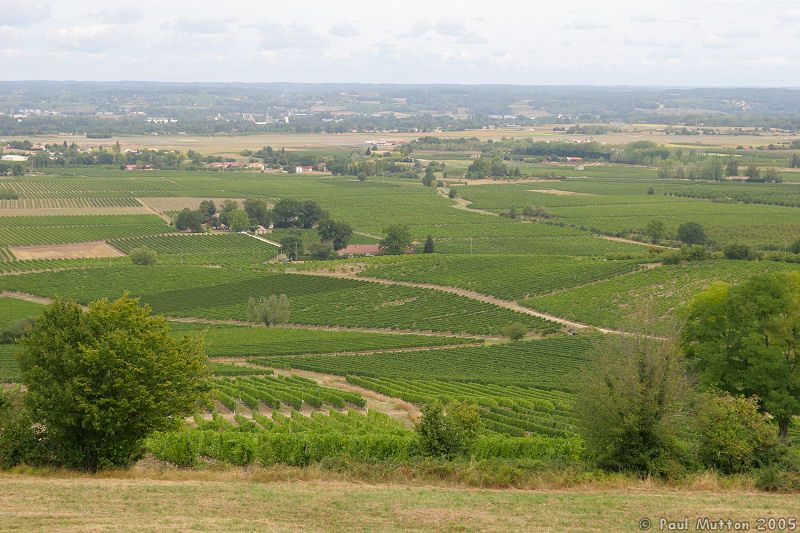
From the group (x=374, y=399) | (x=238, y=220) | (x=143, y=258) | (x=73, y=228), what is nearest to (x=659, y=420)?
(x=374, y=399)

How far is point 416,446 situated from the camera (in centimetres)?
2759

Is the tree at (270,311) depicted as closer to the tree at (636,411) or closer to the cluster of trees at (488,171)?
the tree at (636,411)

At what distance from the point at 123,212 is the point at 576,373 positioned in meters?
93.8

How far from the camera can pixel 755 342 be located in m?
34.2

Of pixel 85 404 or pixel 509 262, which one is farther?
pixel 509 262

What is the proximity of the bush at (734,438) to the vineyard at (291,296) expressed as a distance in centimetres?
3923

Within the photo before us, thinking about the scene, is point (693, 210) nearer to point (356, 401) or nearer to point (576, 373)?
point (576, 373)

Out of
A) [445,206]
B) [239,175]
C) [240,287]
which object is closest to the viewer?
[240,287]

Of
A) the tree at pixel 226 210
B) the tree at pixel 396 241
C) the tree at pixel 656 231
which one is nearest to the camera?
the tree at pixel 396 241

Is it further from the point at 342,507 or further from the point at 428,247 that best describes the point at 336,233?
the point at 342,507

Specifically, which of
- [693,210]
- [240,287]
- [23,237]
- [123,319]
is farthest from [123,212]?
[123,319]

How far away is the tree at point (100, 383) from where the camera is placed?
1055 inches

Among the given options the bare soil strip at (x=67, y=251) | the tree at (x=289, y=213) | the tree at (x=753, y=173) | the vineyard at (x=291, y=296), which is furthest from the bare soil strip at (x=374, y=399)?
the tree at (x=753, y=173)

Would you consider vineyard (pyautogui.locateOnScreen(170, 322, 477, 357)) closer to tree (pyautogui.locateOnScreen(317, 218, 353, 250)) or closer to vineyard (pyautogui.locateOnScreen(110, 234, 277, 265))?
vineyard (pyautogui.locateOnScreen(110, 234, 277, 265))
